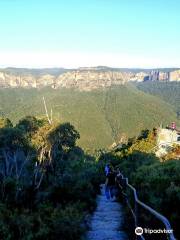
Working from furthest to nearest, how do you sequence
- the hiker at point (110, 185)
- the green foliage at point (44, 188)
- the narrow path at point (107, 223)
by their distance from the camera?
1. the hiker at point (110, 185)
2. the narrow path at point (107, 223)
3. the green foliage at point (44, 188)

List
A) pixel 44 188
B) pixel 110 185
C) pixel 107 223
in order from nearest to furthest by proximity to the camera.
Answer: pixel 107 223 → pixel 110 185 → pixel 44 188

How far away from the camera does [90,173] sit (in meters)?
21.8

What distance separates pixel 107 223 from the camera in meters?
12.1

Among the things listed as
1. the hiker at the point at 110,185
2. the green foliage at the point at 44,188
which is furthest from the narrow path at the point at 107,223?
the hiker at the point at 110,185

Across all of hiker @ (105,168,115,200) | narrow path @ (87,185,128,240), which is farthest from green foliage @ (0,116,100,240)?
hiker @ (105,168,115,200)

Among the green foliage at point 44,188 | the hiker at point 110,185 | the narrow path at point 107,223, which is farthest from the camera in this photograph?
the hiker at point 110,185

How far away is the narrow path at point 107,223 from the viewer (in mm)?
10297

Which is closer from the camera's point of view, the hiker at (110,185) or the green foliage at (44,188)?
the green foliage at (44,188)

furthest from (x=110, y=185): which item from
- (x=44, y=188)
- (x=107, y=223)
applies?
(x=44, y=188)

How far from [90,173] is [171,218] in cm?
1368

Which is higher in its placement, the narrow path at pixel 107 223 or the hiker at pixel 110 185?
the narrow path at pixel 107 223

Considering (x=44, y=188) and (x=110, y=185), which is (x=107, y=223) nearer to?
(x=110, y=185)

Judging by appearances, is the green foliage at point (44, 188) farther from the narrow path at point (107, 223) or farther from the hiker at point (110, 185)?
the hiker at point (110, 185)

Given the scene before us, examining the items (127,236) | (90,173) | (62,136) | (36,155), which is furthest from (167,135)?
(127,236)
